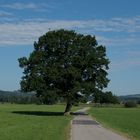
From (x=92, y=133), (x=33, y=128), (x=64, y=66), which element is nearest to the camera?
(x=92, y=133)

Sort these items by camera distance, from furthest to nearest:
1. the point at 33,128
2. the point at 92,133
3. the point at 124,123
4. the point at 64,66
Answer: the point at 64,66
the point at 124,123
the point at 33,128
the point at 92,133

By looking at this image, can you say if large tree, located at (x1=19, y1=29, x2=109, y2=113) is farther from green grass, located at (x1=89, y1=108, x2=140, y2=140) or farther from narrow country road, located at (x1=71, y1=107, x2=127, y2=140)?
narrow country road, located at (x1=71, y1=107, x2=127, y2=140)

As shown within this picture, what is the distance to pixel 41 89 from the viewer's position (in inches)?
3076

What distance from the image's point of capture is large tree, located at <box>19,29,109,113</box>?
78000 millimetres

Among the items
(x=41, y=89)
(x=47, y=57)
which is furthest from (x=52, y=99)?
(x=47, y=57)

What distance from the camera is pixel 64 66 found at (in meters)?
79.7

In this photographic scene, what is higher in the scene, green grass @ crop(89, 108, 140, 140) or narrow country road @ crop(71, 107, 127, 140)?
green grass @ crop(89, 108, 140, 140)

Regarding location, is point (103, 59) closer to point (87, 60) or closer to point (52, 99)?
point (87, 60)

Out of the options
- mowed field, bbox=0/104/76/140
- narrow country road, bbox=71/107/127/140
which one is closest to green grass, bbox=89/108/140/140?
narrow country road, bbox=71/107/127/140

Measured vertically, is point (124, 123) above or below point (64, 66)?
below

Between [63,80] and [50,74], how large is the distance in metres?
2.32

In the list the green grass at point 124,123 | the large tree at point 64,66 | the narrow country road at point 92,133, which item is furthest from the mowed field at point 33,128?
the large tree at point 64,66

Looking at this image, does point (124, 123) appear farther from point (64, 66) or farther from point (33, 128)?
point (64, 66)

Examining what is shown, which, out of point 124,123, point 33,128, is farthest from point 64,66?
point 33,128
